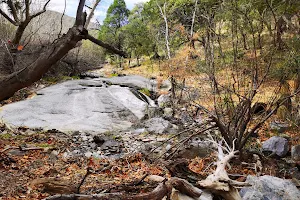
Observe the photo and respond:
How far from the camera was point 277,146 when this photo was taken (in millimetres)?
6953

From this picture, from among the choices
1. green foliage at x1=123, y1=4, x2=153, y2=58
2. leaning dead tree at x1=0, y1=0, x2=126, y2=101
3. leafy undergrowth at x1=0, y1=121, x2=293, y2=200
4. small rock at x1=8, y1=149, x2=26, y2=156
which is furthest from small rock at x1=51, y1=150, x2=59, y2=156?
green foliage at x1=123, y1=4, x2=153, y2=58

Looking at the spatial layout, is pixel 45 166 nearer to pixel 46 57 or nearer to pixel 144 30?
pixel 46 57

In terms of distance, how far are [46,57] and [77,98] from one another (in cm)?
777

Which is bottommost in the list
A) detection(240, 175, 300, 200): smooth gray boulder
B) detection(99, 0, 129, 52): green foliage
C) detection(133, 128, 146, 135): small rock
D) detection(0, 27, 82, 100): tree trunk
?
detection(133, 128, 146, 135): small rock

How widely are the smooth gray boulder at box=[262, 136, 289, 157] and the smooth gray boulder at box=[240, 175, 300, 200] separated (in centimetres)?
307

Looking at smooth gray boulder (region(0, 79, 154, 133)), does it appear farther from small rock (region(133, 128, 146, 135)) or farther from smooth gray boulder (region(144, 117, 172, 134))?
smooth gray boulder (region(144, 117, 172, 134))

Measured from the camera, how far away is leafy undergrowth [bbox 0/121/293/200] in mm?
3633

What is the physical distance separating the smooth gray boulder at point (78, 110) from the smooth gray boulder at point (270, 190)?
629 cm

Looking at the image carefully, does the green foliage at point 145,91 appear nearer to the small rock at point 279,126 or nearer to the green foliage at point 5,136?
the small rock at point 279,126

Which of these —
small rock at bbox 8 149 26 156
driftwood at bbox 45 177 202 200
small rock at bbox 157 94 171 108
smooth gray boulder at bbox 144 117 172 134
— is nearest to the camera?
driftwood at bbox 45 177 202 200

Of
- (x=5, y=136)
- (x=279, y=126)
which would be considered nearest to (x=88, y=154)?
(x=5, y=136)

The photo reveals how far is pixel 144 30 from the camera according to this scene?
2684 cm

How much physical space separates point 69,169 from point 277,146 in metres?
4.72

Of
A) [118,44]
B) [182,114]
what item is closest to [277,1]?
[182,114]
